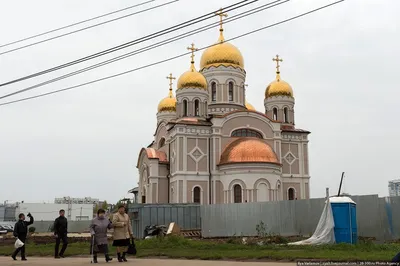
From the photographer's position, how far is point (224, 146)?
39.0m

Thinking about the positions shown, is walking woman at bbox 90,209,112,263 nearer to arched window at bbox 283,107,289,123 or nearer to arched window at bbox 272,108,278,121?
arched window at bbox 272,108,278,121

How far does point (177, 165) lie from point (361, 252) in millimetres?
24881

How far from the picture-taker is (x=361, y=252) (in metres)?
13.6

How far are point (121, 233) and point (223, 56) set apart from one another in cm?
3258

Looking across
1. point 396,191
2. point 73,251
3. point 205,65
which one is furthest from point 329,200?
point 396,191

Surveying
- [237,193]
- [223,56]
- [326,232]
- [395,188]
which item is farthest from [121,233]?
[395,188]

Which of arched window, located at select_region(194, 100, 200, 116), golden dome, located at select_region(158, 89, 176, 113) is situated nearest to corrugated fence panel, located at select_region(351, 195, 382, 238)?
arched window, located at select_region(194, 100, 200, 116)

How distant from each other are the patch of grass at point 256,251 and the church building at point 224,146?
18.3 metres

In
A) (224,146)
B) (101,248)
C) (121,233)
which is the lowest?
(101,248)

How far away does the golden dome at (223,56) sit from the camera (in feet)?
143

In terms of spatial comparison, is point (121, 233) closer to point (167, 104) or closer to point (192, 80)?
point (192, 80)

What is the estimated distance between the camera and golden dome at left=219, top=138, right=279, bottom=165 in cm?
3622

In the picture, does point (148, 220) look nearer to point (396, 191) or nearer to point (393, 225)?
point (393, 225)

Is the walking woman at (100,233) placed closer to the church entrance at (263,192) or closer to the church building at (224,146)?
the church building at (224,146)
